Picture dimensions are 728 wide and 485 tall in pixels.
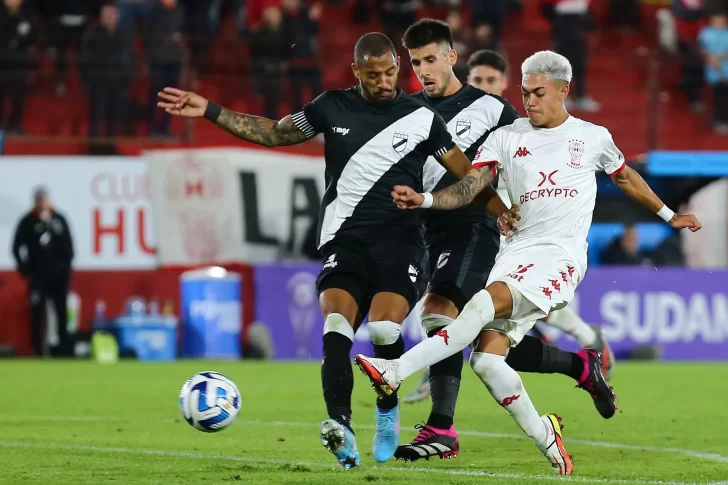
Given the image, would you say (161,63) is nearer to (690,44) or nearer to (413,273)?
(690,44)

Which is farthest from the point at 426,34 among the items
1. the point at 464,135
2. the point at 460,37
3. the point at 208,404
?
the point at 460,37

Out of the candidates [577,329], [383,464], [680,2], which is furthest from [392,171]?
[680,2]

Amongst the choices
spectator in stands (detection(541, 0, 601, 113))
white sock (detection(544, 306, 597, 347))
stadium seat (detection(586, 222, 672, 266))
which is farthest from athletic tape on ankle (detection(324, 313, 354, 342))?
spectator in stands (detection(541, 0, 601, 113))

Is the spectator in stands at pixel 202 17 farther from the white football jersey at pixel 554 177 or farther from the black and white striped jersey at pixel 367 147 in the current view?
the white football jersey at pixel 554 177

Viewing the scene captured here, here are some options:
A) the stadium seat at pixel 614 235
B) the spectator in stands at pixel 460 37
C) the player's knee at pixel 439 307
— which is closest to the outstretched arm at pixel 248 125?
the player's knee at pixel 439 307

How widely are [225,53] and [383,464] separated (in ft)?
41.3

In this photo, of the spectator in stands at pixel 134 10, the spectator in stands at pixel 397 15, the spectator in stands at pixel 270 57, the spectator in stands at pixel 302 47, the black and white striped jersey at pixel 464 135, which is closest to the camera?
the black and white striped jersey at pixel 464 135

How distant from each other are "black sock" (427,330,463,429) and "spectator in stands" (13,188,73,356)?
10.3 metres

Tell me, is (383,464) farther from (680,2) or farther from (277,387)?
(680,2)

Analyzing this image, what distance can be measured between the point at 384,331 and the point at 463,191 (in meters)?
0.81

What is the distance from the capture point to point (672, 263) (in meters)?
18.2

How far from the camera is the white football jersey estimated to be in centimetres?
681

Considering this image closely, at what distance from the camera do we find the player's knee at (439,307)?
7434 mm

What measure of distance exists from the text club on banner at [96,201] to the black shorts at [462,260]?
10.4 meters
